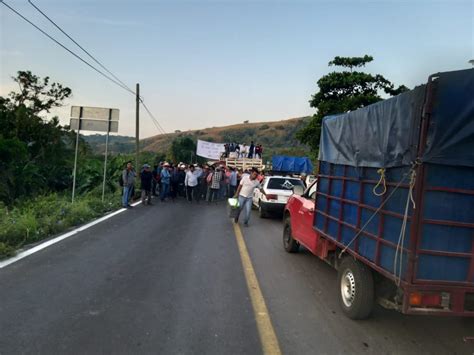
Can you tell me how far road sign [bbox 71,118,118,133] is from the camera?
1448 centimetres

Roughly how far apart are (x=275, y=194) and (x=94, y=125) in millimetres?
6595

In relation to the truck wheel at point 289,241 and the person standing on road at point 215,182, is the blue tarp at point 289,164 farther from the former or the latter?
the truck wheel at point 289,241

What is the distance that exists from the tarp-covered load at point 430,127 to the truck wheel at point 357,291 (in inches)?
47.9

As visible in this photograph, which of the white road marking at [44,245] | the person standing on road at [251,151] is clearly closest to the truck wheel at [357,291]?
the white road marking at [44,245]

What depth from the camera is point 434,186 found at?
3947mm

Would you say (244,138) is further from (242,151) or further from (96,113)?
(96,113)

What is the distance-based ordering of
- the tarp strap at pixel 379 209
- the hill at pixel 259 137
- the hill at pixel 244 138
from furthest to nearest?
the hill at pixel 244 138 < the hill at pixel 259 137 < the tarp strap at pixel 379 209

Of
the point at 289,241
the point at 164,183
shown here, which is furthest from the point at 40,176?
the point at 289,241

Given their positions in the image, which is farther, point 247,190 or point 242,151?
point 242,151

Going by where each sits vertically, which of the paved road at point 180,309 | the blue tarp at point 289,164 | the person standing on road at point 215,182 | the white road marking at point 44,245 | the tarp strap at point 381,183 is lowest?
the white road marking at point 44,245

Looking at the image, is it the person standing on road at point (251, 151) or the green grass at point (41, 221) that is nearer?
the green grass at point (41, 221)

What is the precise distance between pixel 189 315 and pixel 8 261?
3728mm

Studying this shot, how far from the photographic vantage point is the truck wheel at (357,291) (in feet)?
15.8

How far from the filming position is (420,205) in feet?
12.8
